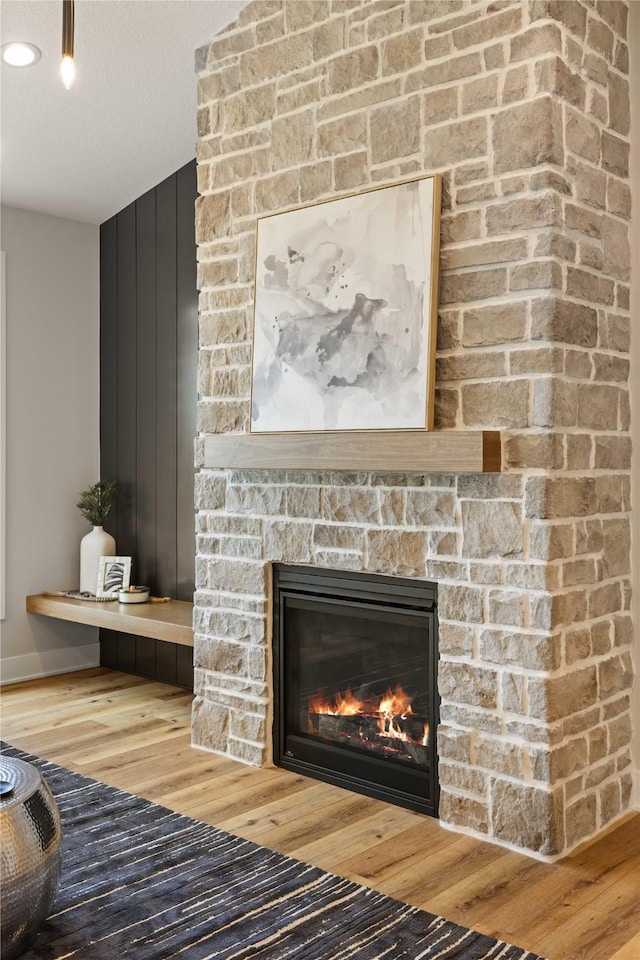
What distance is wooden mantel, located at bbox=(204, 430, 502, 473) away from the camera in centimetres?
263

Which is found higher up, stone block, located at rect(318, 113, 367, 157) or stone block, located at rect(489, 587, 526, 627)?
stone block, located at rect(318, 113, 367, 157)

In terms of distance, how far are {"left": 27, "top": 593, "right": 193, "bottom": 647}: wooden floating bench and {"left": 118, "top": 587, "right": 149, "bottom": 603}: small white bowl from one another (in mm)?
21

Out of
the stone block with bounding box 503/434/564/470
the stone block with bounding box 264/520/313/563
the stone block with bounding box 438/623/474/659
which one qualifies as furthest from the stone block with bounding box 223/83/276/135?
the stone block with bounding box 438/623/474/659

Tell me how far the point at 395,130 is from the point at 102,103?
1.57 meters

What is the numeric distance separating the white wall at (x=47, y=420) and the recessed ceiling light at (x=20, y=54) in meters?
1.29

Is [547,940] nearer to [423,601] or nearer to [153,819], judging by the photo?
[423,601]

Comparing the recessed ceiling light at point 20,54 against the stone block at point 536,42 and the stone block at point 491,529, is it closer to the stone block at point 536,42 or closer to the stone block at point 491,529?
the stone block at point 536,42

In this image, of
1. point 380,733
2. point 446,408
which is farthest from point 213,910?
point 446,408

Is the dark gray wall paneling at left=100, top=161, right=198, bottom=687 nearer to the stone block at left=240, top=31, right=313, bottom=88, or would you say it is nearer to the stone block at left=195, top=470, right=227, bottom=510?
the stone block at left=195, top=470, right=227, bottom=510

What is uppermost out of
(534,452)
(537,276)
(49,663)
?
(537,276)

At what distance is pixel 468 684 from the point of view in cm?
279

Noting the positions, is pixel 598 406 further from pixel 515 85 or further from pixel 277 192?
pixel 277 192

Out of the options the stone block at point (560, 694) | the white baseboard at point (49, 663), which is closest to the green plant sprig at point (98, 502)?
the white baseboard at point (49, 663)

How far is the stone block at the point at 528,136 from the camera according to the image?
2596mm
